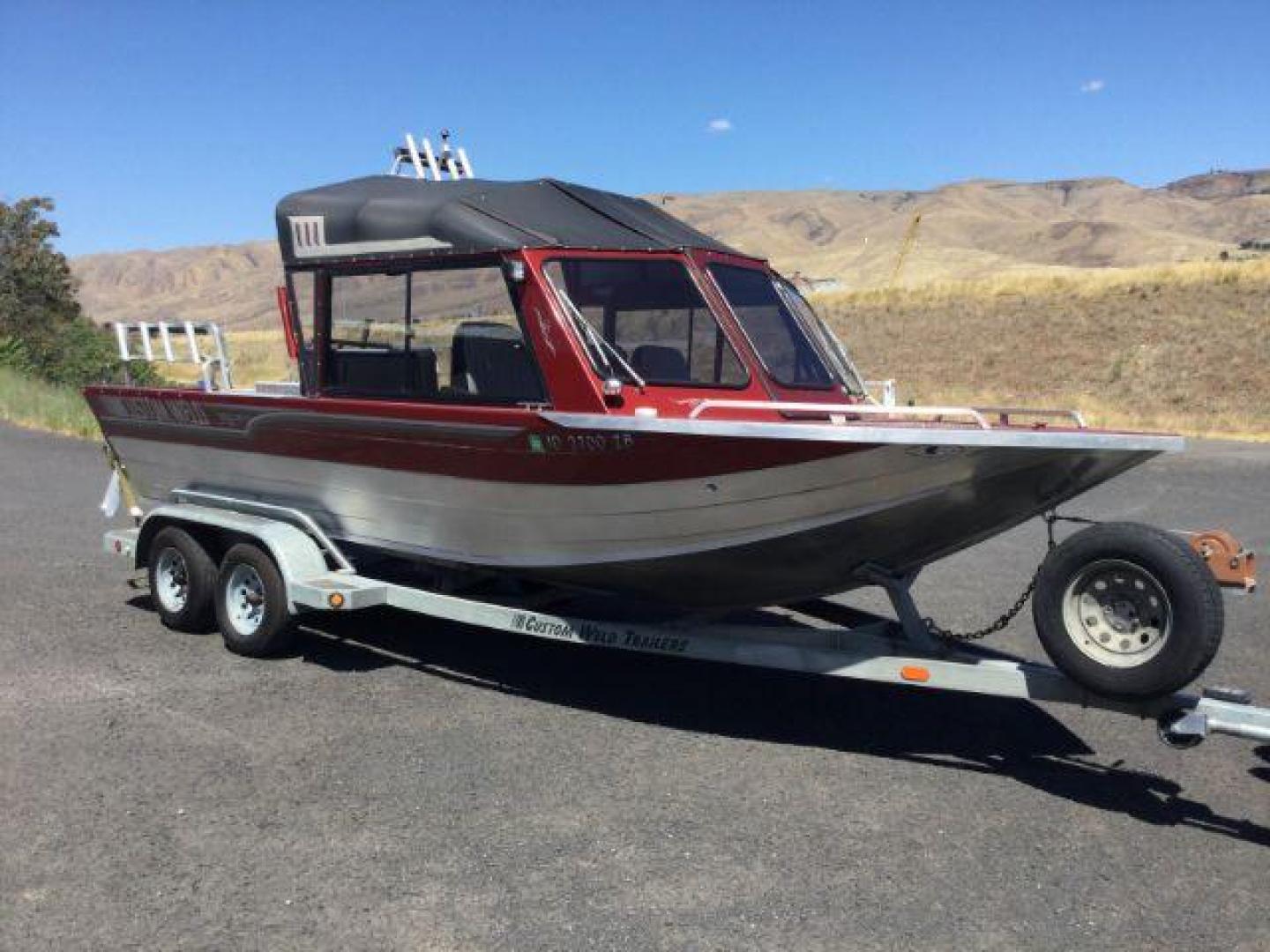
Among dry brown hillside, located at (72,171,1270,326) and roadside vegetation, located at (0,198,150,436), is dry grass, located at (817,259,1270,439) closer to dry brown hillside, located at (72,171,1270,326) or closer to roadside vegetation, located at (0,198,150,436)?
roadside vegetation, located at (0,198,150,436)

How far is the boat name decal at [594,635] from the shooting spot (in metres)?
5.11

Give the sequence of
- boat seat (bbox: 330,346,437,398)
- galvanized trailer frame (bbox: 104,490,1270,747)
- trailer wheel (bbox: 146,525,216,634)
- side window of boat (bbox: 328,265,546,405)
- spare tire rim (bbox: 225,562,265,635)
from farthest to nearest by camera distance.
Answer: trailer wheel (bbox: 146,525,216,634)
spare tire rim (bbox: 225,562,265,635)
boat seat (bbox: 330,346,437,398)
side window of boat (bbox: 328,265,546,405)
galvanized trailer frame (bbox: 104,490,1270,747)

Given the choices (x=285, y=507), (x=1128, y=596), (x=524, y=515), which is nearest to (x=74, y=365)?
(x=285, y=507)

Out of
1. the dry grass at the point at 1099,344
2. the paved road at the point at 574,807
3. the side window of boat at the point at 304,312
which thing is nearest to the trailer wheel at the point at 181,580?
the paved road at the point at 574,807

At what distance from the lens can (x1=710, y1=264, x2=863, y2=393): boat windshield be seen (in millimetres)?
5348

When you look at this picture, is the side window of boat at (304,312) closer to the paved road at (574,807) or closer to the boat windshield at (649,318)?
the paved road at (574,807)

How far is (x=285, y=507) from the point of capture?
20.9 ft

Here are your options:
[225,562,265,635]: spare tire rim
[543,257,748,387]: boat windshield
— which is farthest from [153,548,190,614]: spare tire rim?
[543,257,748,387]: boat windshield

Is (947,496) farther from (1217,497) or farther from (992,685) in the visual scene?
(1217,497)

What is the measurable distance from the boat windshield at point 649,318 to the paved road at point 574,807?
1.76 m

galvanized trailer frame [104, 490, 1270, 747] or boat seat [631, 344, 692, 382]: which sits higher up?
boat seat [631, 344, 692, 382]

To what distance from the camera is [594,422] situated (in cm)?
460

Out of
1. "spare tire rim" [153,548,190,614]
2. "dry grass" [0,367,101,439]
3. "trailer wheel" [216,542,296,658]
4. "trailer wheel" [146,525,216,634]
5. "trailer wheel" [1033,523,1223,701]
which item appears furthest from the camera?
"dry grass" [0,367,101,439]

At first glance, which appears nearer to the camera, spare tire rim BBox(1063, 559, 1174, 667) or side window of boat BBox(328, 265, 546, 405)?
spare tire rim BBox(1063, 559, 1174, 667)
